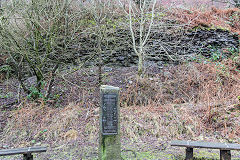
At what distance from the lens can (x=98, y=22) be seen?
18.6 ft

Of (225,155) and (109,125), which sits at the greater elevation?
(109,125)

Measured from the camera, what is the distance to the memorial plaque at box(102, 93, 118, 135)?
3035 millimetres

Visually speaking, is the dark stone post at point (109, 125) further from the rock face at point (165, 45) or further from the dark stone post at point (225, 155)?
the rock face at point (165, 45)

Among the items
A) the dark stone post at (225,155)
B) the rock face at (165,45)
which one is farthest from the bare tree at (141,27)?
the dark stone post at (225,155)

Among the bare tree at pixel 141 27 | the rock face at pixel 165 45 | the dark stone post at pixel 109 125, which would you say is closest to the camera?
the dark stone post at pixel 109 125

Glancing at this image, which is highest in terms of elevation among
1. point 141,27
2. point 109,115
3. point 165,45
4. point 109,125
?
point 141,27

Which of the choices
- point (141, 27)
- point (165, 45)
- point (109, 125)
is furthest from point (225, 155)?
point (165, 45)

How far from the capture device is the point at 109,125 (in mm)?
3041

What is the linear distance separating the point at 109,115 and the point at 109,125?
0.17m

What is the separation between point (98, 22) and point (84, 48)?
180 centimetres

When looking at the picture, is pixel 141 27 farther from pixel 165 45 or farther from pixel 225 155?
pixel 225 155

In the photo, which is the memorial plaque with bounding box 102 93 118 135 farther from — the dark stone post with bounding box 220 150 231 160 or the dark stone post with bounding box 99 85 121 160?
the dark stone post with bounding box 220 150 231 160

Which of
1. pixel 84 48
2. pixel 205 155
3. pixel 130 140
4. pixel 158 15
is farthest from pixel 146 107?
pixel 158 15

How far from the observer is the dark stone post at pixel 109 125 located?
3027 mm
